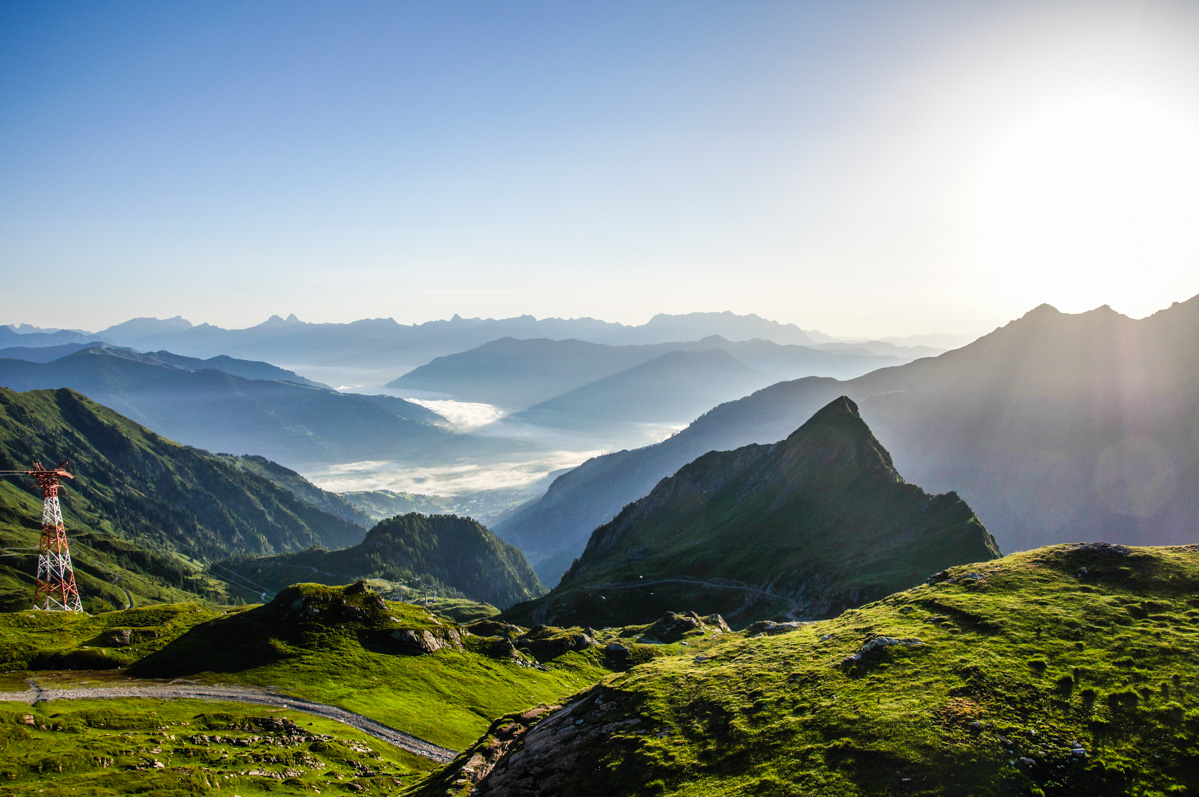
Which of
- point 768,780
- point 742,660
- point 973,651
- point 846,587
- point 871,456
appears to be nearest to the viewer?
point 768,780

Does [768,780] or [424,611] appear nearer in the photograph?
[768,780]

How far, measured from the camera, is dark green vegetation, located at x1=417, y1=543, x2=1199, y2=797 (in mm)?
27844

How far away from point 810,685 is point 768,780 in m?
9.99

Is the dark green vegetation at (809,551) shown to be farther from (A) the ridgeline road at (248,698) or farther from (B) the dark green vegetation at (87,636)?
(B) the dark green vegetation at (87,636)

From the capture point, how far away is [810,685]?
3884cm

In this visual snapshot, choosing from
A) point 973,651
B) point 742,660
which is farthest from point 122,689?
point 973,651

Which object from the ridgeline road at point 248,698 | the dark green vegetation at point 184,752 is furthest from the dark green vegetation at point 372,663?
the dark green vegetation at point 184,752

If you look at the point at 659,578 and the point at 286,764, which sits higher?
the point at 286,764

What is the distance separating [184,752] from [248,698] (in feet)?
51.6

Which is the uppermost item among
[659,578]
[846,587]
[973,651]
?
[973,651]

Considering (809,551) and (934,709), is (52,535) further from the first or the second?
(809,551)

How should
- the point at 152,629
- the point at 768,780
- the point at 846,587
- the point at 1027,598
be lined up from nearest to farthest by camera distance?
1. the point at 768,780
2. the point at 1027,598
3. the point at 152,629
4. the point at 846,587

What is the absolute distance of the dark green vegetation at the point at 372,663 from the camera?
67188 mm

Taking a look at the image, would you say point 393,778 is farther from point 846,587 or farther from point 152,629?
point 846,587
